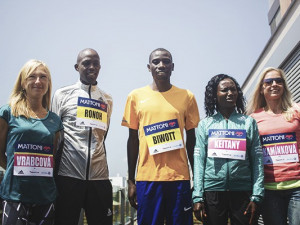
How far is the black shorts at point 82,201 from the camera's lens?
8.41 feet

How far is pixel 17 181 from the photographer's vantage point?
7.37 ft

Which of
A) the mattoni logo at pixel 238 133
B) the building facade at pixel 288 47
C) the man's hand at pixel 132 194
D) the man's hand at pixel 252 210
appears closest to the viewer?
the man's hand at pixel 252 210

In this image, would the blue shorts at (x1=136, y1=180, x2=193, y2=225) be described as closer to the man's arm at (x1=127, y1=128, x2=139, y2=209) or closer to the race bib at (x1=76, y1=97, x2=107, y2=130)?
the man's arm at (x1=127, y1=128, x2=139, y2=209)

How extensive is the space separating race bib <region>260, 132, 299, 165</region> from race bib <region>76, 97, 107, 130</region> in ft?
5.09

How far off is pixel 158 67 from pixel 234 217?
60.4 inches

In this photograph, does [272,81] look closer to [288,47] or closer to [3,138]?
[3,138]

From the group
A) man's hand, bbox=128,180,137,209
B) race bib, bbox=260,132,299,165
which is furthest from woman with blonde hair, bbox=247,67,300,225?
man's hand, bbox=128,180,137,209

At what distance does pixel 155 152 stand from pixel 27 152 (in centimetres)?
108

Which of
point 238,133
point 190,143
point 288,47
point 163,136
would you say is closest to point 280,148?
point 238,133

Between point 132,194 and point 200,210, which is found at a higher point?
point 132,194

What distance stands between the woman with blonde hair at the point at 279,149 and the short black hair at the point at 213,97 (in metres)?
0.20

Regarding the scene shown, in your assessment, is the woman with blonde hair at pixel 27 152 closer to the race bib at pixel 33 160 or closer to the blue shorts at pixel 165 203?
the race bib at pixel 33 160

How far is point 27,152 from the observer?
2.32 metres

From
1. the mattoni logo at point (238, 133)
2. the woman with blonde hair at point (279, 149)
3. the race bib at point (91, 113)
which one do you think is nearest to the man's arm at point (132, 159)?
the race bib at point (91, 113)
